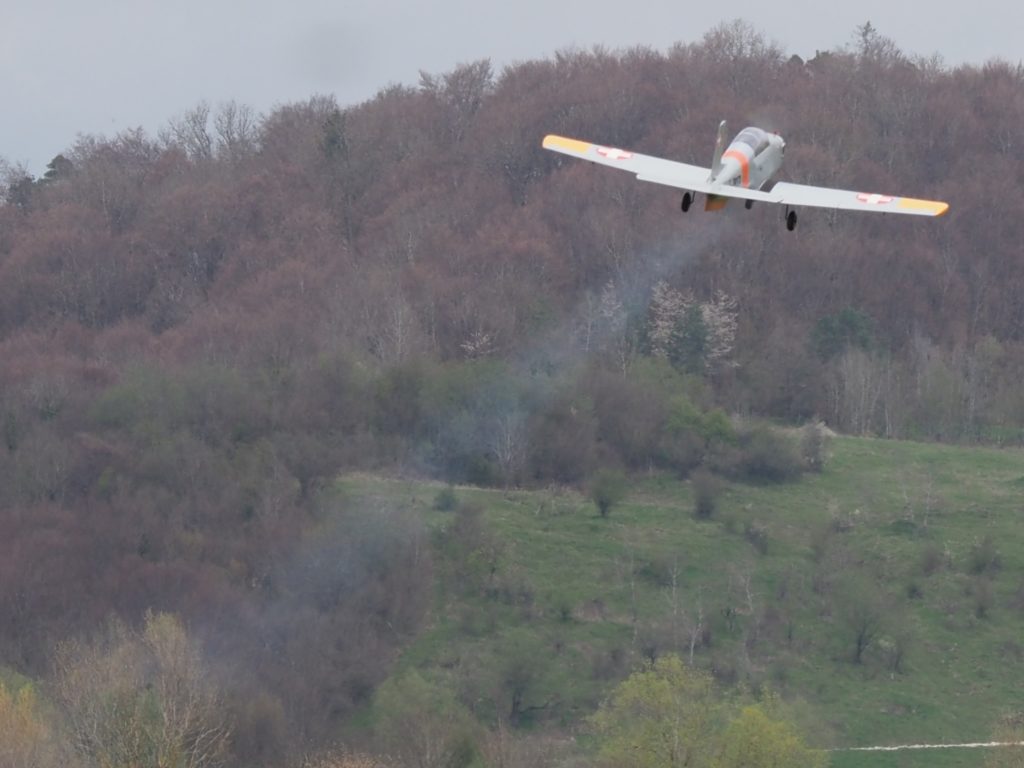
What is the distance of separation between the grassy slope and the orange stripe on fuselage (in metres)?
21.0

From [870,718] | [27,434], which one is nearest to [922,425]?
[870,718]

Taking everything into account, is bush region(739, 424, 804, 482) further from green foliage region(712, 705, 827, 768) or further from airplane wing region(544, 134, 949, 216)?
airplane wing region(544, 134, 949, 216)

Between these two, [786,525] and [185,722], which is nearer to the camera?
[185,722]

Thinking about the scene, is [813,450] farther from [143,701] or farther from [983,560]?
[143,701]

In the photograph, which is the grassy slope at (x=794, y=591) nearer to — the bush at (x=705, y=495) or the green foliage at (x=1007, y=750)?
the bush at (x=705, y=495)

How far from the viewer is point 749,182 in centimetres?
4122

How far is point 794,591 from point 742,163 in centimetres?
2954

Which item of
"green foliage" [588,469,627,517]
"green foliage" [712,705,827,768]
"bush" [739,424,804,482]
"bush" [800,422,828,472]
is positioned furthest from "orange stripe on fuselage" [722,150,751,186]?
"bush" [800,422,828,472]

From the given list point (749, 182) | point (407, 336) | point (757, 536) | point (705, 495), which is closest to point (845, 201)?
point (749, 182)

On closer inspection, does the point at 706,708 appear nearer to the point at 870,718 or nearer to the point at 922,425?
the point at 870,718

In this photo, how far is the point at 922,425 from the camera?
86625 mm

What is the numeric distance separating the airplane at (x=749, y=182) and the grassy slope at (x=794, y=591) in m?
20.6

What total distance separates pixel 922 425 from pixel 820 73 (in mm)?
43036

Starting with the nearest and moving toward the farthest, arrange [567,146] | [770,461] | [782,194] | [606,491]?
1. [782,194]
2. [567,146]
3. [606,491]
4. [770,461]
